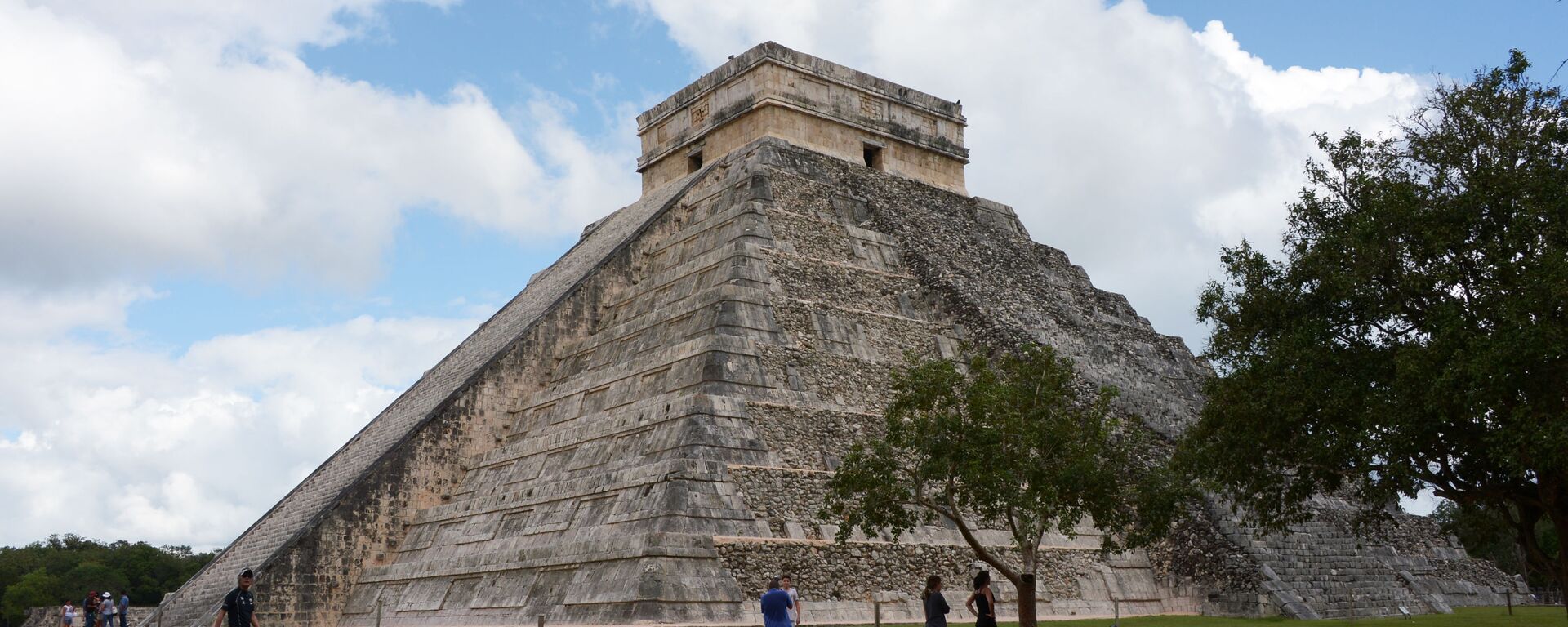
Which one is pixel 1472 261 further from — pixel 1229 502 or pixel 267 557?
pixel 267 557

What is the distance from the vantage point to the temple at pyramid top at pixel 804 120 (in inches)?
985

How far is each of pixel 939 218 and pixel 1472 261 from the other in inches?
493

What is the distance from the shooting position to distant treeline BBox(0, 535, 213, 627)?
39.9 m

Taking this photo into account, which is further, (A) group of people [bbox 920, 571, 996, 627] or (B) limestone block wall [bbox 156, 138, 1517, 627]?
(B) limestone block wall [bbox 156, 138, 1517, 627]

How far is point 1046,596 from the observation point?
56.0ft

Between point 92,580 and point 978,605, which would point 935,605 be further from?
point 92,580

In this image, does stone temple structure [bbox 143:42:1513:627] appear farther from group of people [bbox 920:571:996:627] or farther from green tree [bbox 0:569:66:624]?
green tree [bbox 0:569:66:624]

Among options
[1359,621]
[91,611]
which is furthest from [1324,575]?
[91,611]

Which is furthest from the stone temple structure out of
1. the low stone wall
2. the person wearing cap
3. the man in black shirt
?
the man in black shirt

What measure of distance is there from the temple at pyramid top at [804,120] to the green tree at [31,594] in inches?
919

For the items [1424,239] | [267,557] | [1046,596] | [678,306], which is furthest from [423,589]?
[1424,239]

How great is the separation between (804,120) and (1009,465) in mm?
12266

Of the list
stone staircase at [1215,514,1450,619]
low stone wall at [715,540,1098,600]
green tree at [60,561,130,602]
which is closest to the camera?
low stone wall at [715,540,1098,600]

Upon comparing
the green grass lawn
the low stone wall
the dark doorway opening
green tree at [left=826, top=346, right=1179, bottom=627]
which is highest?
the dark doorway opening
